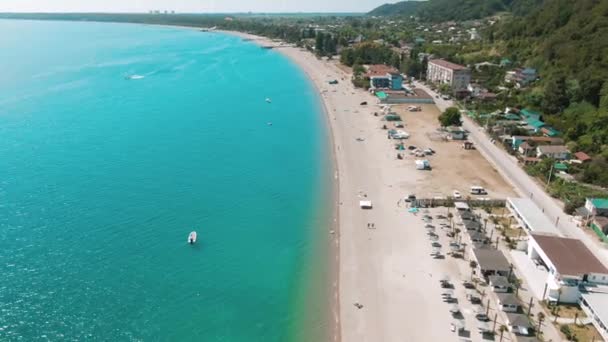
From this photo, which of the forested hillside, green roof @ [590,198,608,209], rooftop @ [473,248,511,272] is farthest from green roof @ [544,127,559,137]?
rooftop @ [473,248,511,272]

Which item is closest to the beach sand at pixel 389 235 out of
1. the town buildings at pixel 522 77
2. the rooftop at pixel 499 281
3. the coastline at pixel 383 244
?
the coastline at pixel 383 244

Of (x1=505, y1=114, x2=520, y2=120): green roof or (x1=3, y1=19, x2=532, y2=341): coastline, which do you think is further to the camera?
(x1=505, y1=114, x2=520, y2=120): green roof

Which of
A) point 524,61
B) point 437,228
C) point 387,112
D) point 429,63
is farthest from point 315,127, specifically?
point 524,61

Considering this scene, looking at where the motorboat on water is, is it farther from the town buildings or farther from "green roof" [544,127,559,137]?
"green roof" [544,127,559,137]

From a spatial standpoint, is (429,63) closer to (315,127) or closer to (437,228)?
(315,127)

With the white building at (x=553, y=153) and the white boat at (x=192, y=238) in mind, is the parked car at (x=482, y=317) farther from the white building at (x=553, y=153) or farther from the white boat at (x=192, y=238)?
the white building at (x=553, y=153)
